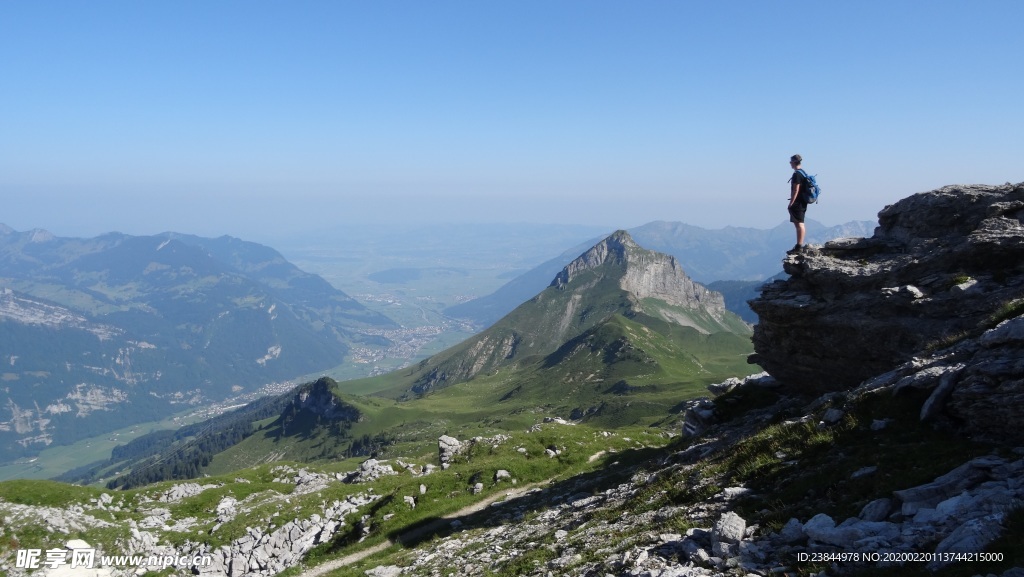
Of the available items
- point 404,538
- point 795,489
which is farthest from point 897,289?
point 404,538

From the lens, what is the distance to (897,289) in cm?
2720

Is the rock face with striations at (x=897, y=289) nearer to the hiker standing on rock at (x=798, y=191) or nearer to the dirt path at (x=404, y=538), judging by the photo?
the hiker standing on rock at (x=798, y=191)

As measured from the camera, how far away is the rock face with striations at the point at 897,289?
2466 centimetres

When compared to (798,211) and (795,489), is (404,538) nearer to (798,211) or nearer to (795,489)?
(795,489)

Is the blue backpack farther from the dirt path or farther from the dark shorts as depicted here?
the dirt path

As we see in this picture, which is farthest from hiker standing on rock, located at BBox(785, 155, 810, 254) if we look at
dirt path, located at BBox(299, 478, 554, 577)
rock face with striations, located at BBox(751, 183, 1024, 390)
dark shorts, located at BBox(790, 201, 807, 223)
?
dirt path, located at BBox(299, 478, 554, 577)

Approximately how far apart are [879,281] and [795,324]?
16.9ft

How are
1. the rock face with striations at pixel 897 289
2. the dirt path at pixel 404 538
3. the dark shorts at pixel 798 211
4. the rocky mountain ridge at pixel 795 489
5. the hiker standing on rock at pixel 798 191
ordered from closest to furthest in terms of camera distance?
the rocky mountain ridge at pixel 795 489
the rock face with striations at pixel 897 289
the hiker standing on rock at pixel 798 191
the dark shorts at pixel 798 211
the dirt path at pixel 404 538

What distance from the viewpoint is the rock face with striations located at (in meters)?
24.7

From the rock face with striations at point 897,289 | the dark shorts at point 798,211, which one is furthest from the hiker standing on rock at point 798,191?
the rock face with striations at point 897,289

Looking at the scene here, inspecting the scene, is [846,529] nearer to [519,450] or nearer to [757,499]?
[757,499]

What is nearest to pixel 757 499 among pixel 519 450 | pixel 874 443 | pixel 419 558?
pixel 874 443

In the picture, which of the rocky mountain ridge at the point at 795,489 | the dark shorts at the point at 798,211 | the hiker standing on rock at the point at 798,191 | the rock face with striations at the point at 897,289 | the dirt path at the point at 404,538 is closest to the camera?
the rocky mountain ridge at the point at 795,489

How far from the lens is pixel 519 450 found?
169 feet
